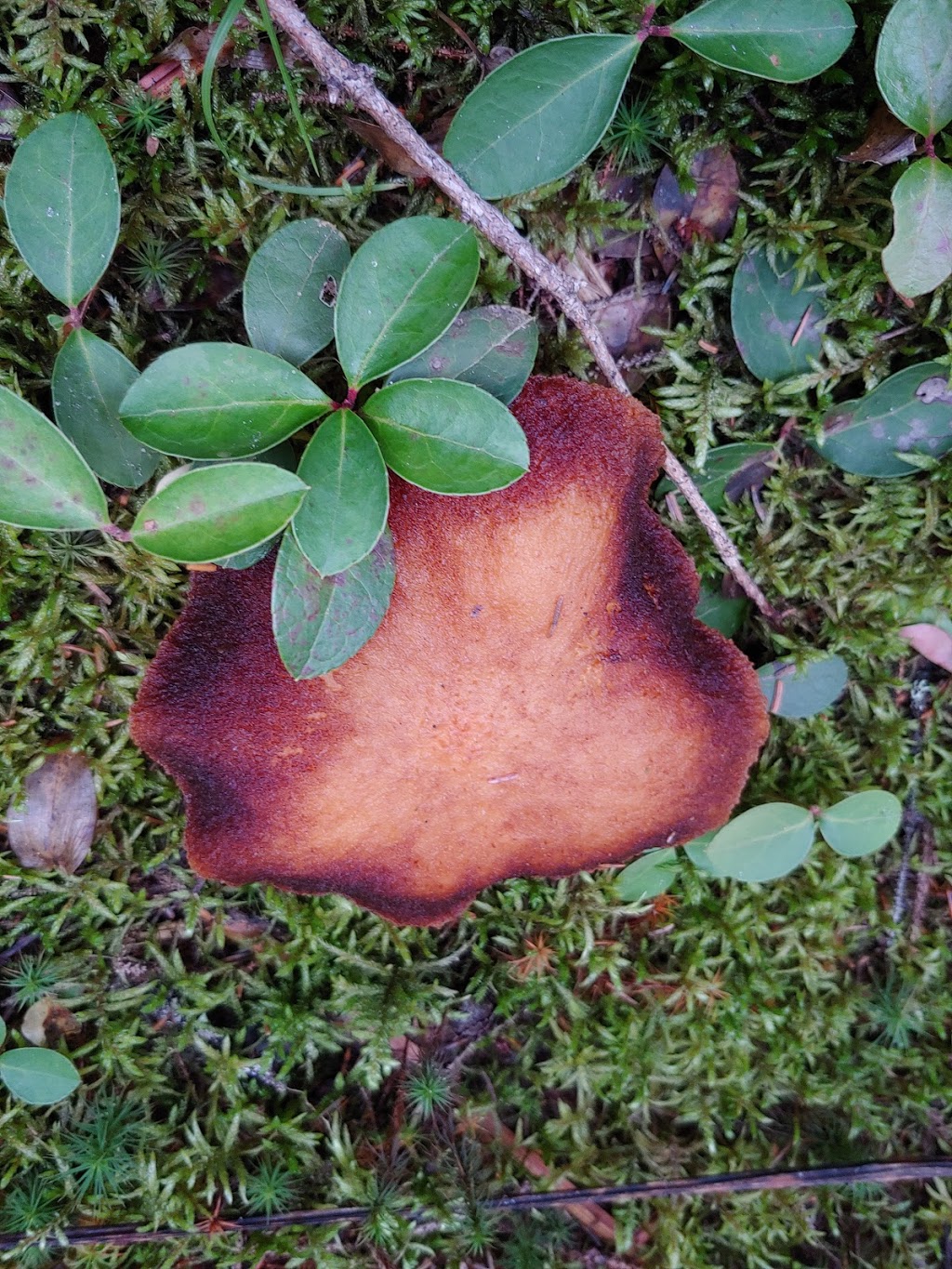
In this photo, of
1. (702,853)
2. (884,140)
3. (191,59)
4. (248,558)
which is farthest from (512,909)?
(191,59)

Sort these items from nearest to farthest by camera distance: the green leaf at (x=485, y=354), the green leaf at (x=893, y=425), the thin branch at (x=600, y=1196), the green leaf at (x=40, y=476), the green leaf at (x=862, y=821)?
the green leaf at (x=40, y=476)
the green leaf at (x=485, y=354)
the green leaf at (x=893, y=425)
the thin branch at (x=600, y=1196)
the green leaf at (x=862, y=821)

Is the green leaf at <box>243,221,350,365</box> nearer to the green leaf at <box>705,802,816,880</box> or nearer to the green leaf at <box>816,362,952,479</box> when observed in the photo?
the green leaf at <box>816,362,952,479</box>

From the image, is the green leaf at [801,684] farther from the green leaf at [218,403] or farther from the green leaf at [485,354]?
the green leaf at [218,403]

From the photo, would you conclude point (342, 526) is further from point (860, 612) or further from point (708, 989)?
point (708, 989)

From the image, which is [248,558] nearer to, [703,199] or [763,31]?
[703,199]

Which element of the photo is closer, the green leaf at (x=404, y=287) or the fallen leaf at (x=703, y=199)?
the green leaf at (x=404, y=287)

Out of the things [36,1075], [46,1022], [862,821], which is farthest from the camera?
[862,821]

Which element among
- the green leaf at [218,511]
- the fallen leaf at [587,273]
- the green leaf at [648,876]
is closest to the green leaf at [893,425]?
the fallen leaf at [587,273]
